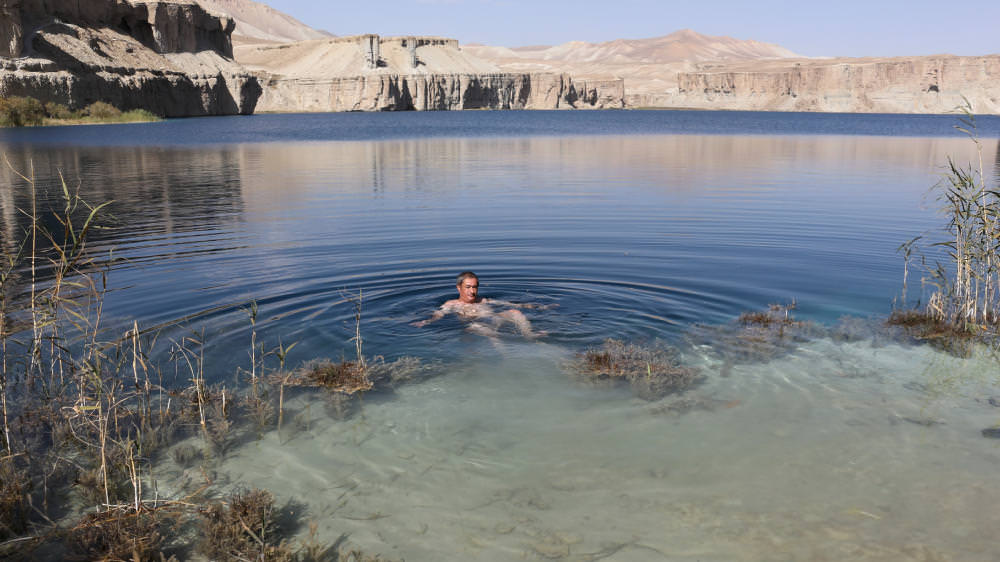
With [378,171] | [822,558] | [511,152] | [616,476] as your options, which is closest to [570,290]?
[616,476]

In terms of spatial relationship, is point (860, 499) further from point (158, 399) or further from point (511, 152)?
point (511, 152)

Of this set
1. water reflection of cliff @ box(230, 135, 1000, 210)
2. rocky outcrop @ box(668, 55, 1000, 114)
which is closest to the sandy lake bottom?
water reflection of cliff @ box(230, 135, 1000, 210)

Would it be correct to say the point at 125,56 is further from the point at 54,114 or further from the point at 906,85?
the point at 906,85

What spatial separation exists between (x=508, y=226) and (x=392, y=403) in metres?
10.4

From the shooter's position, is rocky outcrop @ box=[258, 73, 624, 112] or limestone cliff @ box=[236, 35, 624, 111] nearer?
rocky outcrop @ box=[258, 73, 624, 112]

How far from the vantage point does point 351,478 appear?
18.5 ft

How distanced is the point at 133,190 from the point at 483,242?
14714mm

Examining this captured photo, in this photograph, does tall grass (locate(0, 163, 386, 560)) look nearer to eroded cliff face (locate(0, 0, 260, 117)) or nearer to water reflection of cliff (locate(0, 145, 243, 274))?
water reflection of cliff (locate(0, 145, 243, 274))

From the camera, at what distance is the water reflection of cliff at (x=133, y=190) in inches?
645

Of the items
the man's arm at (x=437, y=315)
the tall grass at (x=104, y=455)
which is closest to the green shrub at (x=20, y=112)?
the tall grass at (x=104, y=455)

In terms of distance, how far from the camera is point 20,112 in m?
65.9

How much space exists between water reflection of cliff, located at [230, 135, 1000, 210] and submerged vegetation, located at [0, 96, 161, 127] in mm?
34573

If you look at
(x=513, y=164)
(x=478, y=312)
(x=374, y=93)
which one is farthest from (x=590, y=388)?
Answer: (x=374, y=93)

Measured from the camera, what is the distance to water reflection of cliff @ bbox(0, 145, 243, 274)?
16.4 m
